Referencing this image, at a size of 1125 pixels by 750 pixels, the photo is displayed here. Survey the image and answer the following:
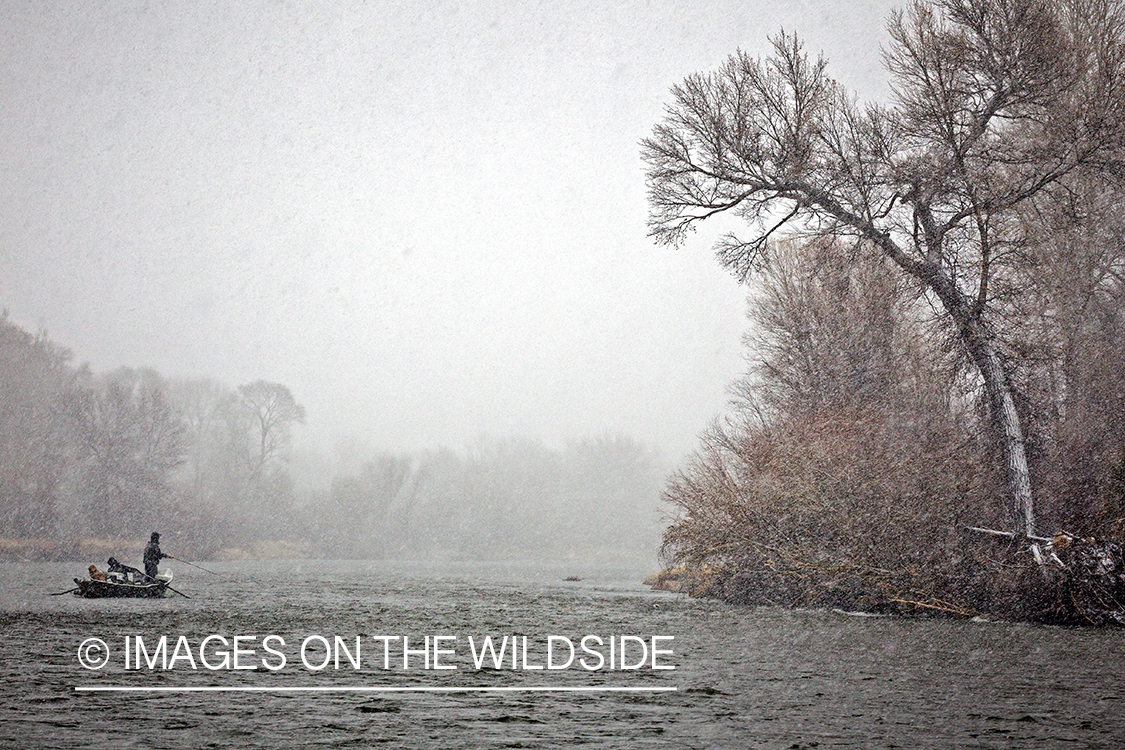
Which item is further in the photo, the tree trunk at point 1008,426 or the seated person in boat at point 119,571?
the seated person in boat at point 119,571

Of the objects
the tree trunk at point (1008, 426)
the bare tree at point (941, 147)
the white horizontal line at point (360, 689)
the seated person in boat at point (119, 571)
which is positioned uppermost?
Result: the bare tree at point (941, 147)

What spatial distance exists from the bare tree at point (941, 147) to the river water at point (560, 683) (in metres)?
6.82

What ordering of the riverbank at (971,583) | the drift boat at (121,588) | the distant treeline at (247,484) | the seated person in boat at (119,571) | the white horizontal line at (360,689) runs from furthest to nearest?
1. the distant treeline at (247,484)
2. the seated person in boat at (119,571)
3. the drift boat at (121,588)
4. the riverbank at (971,583)
5. the white horizontal line at (360,689)

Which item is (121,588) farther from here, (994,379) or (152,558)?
(994,379)

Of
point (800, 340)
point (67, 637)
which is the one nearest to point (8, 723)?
point (67, 637)

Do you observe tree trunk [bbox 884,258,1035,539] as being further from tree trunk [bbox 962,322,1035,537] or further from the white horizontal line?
the white horizontal line

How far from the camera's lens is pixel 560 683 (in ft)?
38.3

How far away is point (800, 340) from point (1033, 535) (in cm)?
1653

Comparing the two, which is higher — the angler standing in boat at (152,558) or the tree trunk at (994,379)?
the tree trunk at (994,379)

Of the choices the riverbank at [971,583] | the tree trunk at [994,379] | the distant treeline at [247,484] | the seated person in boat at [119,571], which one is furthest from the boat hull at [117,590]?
the distant treeline at [247,484]

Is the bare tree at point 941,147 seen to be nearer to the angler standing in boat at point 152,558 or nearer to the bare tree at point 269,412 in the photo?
Answer: the angler standing in boat at point 152,558

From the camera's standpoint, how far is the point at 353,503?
7994cm

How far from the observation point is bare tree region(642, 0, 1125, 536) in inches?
804

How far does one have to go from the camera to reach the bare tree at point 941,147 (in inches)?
804
